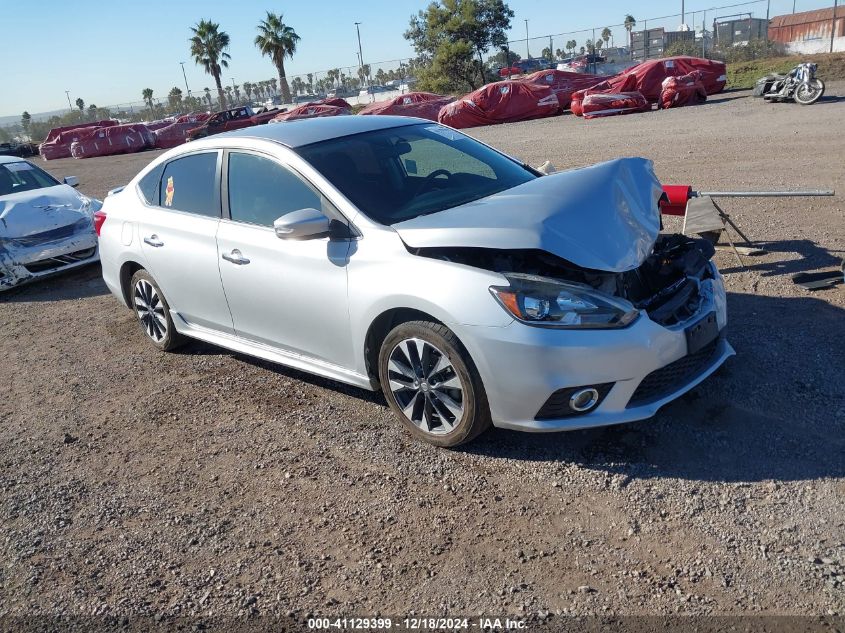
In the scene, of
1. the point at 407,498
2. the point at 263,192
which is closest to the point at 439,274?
the point at 407,498

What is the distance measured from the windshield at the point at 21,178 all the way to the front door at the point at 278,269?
6039 mm

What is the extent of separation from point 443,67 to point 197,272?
39.7 meters

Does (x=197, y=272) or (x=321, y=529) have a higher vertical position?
(x=197, y=272)

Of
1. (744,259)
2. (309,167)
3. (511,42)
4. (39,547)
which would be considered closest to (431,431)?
(309,167)

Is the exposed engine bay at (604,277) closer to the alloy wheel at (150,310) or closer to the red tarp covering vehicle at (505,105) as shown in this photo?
the alloy wheel at (150,310)

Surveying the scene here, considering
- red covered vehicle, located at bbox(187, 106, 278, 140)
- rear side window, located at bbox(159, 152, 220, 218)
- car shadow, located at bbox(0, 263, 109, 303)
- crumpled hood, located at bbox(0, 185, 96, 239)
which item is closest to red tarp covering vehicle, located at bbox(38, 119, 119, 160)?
red covered vehicle, located at bbox(187, 106, 278, 140)

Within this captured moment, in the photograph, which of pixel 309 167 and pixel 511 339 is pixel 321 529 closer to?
pixel 511 339

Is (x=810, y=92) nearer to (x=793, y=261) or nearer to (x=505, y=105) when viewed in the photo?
(x=505, y=105)

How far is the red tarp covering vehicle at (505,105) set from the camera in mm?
24938

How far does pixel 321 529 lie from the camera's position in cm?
331

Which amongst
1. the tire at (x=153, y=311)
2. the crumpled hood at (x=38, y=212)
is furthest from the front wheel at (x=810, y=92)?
the tire at (x=153, y=311)

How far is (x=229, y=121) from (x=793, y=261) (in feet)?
109

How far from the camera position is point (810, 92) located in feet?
60.7

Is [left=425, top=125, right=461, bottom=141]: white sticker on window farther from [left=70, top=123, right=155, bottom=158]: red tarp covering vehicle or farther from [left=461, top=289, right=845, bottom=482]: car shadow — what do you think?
[left=70, top=123, right=155, bottom=158]: red tarp covering vehicle
